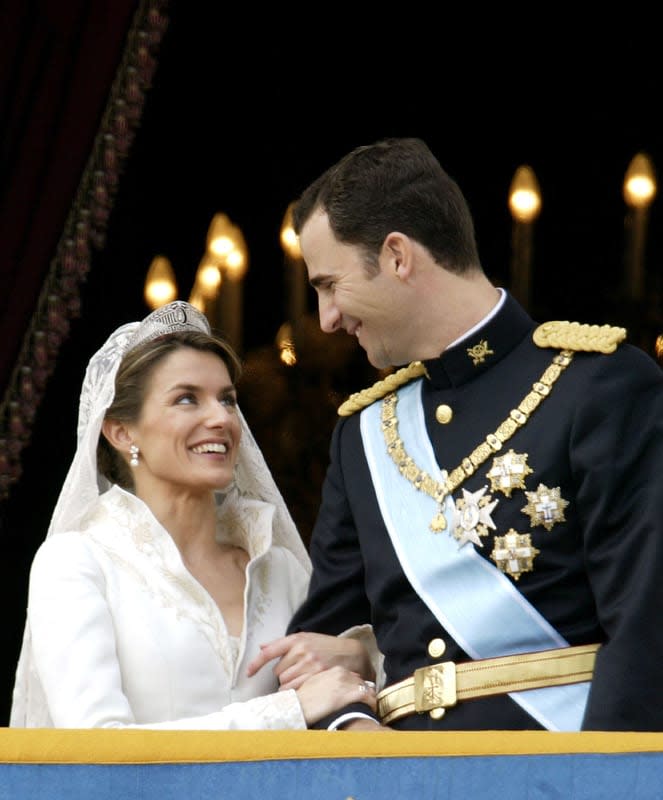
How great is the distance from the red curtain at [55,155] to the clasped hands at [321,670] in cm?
115

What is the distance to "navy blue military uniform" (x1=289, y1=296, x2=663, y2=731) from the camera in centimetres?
199

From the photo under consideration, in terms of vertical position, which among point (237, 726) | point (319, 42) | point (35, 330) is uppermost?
point (319, 42)

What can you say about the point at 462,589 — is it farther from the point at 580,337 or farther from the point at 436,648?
the point at 580,337

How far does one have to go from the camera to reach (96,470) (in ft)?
8.92

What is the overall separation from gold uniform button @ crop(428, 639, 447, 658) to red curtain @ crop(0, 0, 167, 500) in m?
1.47

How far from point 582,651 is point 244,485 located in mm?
891

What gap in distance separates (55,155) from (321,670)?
1428 mm

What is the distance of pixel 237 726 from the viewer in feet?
7.65

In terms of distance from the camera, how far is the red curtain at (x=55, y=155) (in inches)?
133

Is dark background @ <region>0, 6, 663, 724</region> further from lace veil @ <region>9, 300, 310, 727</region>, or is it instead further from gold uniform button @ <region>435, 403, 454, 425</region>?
gold uniform button @ <region>435, 403, 454, 425</region>

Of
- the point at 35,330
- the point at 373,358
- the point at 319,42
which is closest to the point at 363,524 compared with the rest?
the point at 373,358

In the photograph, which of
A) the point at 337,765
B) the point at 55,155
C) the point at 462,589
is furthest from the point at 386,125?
the point at 337,765

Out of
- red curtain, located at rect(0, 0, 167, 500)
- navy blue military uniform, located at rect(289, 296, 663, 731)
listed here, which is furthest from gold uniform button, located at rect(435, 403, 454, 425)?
red curtain, located at rect(0, 0, 167, 500)

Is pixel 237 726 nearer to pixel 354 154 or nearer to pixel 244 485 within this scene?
pixel 244 485
